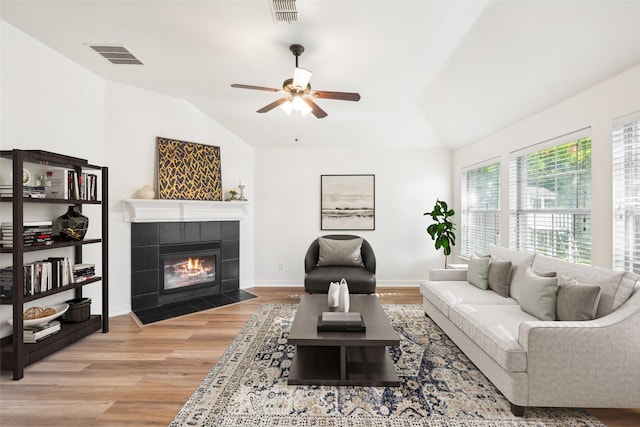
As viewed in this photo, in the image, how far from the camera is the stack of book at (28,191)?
102 inches

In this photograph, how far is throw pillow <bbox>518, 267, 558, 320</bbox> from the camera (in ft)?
8.04

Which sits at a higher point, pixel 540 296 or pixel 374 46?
pixel 374 46

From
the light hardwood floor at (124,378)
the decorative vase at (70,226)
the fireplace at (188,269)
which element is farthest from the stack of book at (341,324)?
the fireplace at (188,269)

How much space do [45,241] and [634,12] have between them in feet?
16.1

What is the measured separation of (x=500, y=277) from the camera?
3.31 m

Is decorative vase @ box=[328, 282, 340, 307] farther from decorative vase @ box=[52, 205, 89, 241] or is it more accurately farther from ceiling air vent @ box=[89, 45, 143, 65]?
ceiling air vent @ box=[89, 45, 143, 65]

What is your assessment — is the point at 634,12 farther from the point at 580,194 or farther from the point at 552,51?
the point at 580,194

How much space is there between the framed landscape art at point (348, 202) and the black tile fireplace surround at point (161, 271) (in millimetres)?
1636

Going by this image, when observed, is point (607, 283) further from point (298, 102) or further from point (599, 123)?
point (298, 102)

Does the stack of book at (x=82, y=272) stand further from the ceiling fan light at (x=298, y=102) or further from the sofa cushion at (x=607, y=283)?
the sofa cushion at (x=607, y=283)

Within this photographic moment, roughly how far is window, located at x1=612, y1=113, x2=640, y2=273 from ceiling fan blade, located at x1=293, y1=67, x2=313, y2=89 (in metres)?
2.52

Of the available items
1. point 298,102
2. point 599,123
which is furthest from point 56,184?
point 599,123

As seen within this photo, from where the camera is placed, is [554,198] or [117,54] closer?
[117,54]

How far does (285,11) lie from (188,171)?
2961 mm
